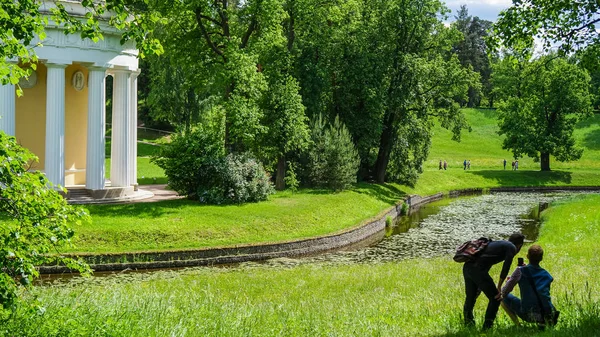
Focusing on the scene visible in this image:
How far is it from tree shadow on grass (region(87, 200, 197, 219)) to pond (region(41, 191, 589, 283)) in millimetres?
4598

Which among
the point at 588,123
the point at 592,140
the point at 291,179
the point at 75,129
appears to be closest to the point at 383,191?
the point at 291,179

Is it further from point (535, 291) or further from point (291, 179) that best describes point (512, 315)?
point (291, 179)

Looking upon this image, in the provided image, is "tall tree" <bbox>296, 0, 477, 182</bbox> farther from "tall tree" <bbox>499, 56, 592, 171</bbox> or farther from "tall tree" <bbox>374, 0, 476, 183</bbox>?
"tall tree" <bbox>499, 56, 592, 171</bbox>

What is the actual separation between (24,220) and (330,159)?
32170mm

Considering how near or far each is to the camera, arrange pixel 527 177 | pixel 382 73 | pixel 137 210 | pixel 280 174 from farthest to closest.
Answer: pixel 527 177, pixel 382 73, pixel 280 174, pixel 137 210

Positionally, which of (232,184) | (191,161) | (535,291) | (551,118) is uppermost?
(551,118)

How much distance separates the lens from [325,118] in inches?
1761

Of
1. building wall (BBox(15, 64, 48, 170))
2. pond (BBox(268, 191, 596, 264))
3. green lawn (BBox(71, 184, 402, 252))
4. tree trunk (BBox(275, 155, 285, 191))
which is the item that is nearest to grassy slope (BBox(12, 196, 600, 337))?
green lawn (BBox(71, 184, 402, 252))

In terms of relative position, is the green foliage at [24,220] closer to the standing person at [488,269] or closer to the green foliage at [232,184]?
the standing person at [488,269]

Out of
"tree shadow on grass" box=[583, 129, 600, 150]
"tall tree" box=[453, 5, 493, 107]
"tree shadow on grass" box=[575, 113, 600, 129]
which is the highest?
"tall tree" box=[453, 5, 493, 107]

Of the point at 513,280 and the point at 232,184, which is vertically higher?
the point at 232,184

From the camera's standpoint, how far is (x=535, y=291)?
10.5 meters

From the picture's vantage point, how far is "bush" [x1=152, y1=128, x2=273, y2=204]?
31.7 metres

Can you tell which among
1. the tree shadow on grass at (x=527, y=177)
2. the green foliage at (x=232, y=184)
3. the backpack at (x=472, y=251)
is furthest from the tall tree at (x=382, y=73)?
the backpack at (x=472, y=251)
